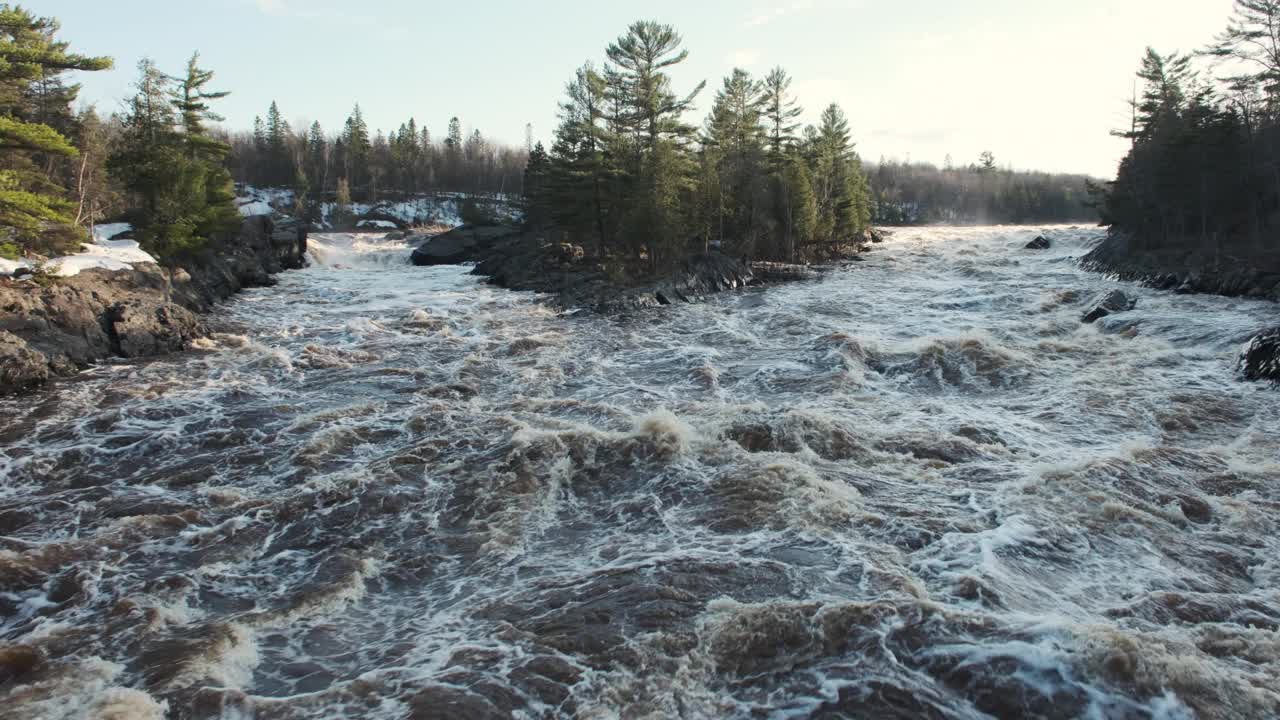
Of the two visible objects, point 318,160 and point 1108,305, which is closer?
point 1108,305

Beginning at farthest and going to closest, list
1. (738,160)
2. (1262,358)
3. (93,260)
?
(738,160) → (93,260) → (1262,358)

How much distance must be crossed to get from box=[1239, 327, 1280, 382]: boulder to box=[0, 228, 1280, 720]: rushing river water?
622 millimetres

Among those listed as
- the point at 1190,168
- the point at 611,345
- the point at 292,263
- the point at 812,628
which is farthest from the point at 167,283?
the point at 1190,168

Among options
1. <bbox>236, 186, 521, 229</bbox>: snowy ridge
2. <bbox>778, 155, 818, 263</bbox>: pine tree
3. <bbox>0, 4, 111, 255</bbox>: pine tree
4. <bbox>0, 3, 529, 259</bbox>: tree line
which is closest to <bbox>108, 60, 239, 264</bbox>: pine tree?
<bbox>0, 3, 529, 259</bbox>: tree line

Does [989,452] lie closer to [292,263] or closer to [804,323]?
[804,323]

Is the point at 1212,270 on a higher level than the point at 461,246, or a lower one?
lower

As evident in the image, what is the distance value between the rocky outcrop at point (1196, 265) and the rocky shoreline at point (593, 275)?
1616 centimetres

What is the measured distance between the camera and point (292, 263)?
49844 mm

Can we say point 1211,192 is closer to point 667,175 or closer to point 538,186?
point 667,175

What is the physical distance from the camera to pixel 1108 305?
76.3 ft

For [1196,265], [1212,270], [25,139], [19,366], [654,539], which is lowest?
[654,539]

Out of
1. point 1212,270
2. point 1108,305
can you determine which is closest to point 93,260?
point 1108,305

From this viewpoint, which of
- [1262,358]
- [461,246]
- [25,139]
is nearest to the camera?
[1262,358]

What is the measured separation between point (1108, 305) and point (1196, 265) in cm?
1082
